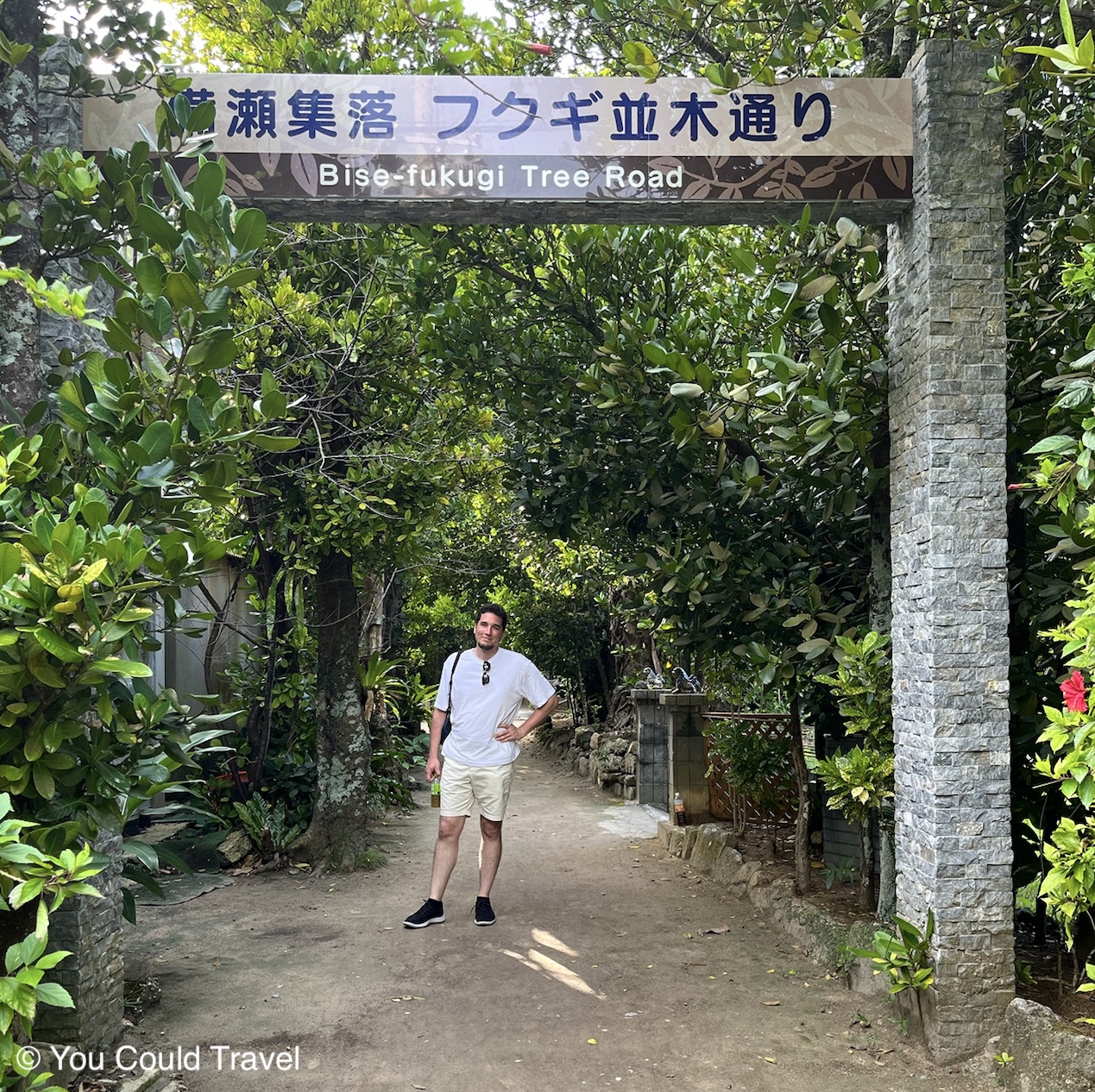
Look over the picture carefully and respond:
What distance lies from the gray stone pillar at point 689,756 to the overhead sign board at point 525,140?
5147mm

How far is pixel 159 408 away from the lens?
303 cm

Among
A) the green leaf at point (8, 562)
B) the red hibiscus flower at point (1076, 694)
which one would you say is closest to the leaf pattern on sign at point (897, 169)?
the red hibiscus flower at point (1076, 694)

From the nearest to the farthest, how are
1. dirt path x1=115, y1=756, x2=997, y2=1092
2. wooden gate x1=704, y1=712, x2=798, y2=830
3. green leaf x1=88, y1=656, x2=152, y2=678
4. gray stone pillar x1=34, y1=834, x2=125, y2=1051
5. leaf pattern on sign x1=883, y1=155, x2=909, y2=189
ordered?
green leaf x1=88, y1=656, x2=152, y2=678
gray stone pillar x1=34, y1=834, x2=125, y2=1051
dirt path x1=115, y1=756, x2=997, y2=1092
leaf pattern on sign x1=883, y1=155, x2=909, y2=189
wooden gate x1=704, y1=712, x2=798, y2=830

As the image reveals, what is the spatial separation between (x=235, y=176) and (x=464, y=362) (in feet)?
6.91

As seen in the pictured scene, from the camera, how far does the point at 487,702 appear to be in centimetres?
589

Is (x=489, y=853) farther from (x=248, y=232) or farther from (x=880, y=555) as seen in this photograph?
(x=248, y=232)

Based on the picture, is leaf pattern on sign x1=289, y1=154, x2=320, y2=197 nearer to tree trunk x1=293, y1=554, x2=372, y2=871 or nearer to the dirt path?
the dirt path

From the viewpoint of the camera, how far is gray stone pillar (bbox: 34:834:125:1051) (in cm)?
367

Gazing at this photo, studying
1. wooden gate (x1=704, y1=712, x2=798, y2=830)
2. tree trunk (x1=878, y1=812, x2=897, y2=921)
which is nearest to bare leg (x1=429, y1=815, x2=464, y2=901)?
tree trunk (x1=878, y1=812, x2=897, y2=921)

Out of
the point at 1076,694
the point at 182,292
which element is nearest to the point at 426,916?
the point at 1076,694

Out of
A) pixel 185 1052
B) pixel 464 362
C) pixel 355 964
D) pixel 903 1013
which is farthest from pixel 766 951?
pixel 464 362

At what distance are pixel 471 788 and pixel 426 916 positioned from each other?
806 mm

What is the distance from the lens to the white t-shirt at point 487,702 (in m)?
5.86

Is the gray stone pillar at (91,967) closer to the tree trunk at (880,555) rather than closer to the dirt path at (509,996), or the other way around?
the dirt path at (509,996)
